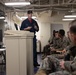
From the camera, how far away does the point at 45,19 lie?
13.6m

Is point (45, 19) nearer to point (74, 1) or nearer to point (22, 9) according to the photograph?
point (22, 9)

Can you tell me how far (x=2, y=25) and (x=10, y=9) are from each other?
109 cm

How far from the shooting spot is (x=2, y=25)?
37.6 ft

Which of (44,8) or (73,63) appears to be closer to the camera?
(73,63)

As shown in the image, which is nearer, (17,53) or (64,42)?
(17,53)

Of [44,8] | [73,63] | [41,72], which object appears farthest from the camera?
[44,8]

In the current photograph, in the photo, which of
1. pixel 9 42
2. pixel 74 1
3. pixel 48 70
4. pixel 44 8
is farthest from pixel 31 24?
pixel 44 8

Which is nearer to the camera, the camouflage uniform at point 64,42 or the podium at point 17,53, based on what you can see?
the podium at point 17,53

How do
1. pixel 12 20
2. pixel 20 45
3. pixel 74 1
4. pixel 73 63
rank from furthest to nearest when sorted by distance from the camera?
pixel 12 20
pixel 74 1
pixel 20 45
pixel 73 63

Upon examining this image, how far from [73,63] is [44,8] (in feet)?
30.5

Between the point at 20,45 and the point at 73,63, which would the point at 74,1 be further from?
the point at 73,63

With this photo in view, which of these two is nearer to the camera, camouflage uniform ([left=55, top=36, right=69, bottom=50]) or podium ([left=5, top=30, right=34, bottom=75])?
podium ([left=5, top=30, right=34, bottom=75])

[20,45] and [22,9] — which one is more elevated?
[22,9]

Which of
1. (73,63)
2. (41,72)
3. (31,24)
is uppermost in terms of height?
(31,24)
